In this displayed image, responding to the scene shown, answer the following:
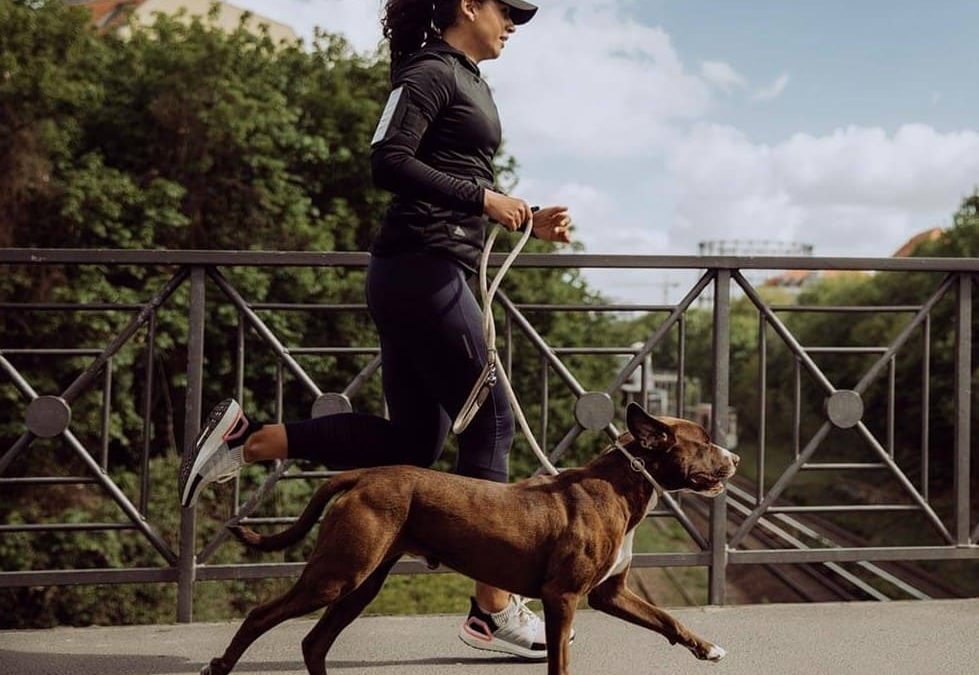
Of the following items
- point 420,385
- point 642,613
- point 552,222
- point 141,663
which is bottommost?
point 141,663

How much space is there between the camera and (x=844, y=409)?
4.56 m

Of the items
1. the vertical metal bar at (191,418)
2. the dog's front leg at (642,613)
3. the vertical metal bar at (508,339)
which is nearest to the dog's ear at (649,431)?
the dog's front leg at (642,613)

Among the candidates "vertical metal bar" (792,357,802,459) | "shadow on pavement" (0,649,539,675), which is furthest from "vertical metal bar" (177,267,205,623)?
"vertical metal bar" (792,357,802,459)

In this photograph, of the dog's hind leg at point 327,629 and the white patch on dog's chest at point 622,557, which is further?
the dog's hind leg at point 327,629

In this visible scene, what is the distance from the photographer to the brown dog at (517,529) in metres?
2.74

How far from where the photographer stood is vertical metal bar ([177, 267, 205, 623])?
404cm

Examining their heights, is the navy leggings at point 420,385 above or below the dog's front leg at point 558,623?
above

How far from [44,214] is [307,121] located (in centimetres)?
588

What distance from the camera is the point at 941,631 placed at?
390cm

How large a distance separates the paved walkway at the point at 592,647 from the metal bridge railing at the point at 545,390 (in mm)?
266

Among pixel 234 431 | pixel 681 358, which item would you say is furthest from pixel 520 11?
pixel 681 358

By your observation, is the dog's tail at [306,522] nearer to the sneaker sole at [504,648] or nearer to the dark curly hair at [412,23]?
the sneaker sole at [504,648]

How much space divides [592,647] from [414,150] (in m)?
1.73

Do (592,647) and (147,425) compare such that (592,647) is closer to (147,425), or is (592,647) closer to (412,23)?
(147,425)
